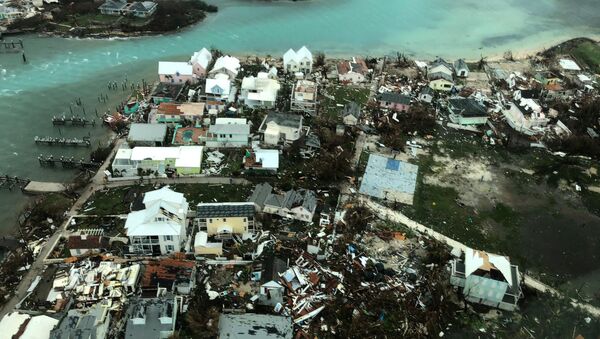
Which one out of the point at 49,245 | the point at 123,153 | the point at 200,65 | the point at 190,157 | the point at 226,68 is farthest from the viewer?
the point at 200,65

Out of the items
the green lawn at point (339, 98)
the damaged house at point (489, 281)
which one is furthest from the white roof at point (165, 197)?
the green lawn at point (339, 98)

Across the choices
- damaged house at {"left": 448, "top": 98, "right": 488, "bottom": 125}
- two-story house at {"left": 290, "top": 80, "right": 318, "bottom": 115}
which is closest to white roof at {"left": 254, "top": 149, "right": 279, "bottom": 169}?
two-story house at {"left": 290, "top": 80, "right": 318, "bottom": 115}

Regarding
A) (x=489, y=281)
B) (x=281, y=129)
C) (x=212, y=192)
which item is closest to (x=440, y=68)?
(x=281, y=129)

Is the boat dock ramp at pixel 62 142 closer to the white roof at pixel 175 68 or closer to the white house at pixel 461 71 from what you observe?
the white roof at pixel 175 68

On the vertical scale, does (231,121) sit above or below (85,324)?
above

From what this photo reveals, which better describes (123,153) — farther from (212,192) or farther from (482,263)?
(482,263)

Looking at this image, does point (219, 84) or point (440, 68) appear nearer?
point (219, 84)
